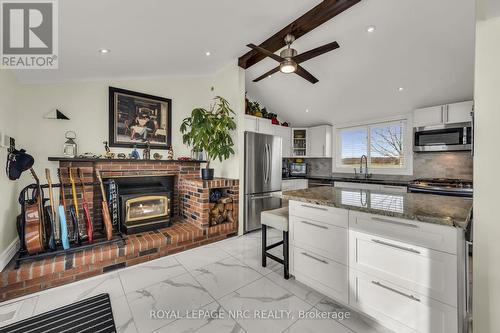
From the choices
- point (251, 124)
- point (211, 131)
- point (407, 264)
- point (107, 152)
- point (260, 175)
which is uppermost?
point (251, 124)

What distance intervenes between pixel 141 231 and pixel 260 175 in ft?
6.57

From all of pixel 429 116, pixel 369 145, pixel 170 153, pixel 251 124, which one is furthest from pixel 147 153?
pixel 429 116

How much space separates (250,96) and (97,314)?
4.16 metres

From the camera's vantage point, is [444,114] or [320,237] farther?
[444,114]

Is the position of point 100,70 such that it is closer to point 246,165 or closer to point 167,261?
point 246,165

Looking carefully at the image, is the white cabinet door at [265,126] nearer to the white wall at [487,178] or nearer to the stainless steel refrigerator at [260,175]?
the stainless steel refrigerator at [260,175]

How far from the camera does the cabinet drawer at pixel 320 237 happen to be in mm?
1655

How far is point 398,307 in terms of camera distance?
4.47ft

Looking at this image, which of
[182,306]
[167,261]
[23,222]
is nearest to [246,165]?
[167,261]

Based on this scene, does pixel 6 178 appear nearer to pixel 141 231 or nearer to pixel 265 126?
pixel 141 231

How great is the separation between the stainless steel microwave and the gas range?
0.53 m

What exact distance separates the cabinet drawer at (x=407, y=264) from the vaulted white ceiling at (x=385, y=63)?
2.41 metres

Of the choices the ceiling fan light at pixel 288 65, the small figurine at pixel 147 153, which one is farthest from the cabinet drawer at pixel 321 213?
the small figurine at pixel 147 153

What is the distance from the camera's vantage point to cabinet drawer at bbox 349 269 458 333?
3.94ft
